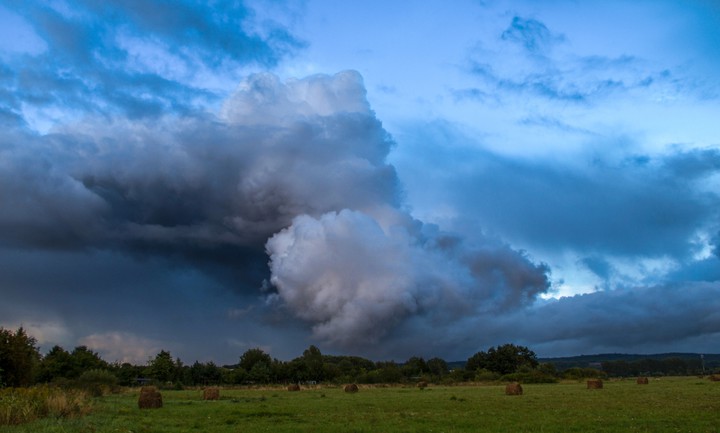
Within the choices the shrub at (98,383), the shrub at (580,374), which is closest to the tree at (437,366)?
the shrub at (580,374)

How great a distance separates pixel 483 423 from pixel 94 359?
103553 mm

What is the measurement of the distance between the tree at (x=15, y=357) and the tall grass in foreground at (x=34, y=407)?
61.8 ft

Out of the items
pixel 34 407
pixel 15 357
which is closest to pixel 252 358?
pixel 15 357

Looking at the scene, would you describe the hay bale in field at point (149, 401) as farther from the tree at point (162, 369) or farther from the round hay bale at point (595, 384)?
the tree at point (162, 369)

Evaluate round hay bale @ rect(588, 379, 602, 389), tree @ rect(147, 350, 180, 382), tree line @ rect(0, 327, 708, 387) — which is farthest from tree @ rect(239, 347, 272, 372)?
round hay bale @ rect(588, 379, 602, 389)

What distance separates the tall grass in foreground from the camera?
24.9 meters

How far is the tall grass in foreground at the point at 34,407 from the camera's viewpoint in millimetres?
24891

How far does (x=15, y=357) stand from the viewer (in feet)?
157

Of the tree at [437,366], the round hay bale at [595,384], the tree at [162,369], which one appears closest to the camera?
the round hay bale at [595,384]

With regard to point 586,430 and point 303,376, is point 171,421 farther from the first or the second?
→ point 303,376

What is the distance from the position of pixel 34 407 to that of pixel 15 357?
24.7 m

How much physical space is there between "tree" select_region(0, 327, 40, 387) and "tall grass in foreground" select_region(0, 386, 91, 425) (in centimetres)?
1885

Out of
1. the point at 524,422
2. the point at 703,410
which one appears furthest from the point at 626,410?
the point at 524,422

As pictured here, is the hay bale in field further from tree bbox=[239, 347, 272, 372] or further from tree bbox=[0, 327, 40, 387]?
tree bbox=[239, 347, 272, 372]
